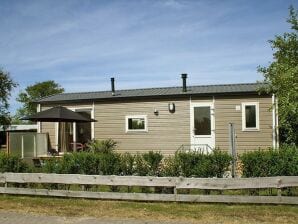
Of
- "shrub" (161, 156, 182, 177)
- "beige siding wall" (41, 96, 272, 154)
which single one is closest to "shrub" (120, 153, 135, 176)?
"shrub" (161, 156, 182, 177)

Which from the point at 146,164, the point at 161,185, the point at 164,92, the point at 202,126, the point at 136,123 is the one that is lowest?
the point at 161,185

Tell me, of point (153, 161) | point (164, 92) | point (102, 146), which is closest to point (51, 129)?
point (102, 146)

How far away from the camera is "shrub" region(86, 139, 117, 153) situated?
15587 mm

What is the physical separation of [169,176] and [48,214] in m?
2.90

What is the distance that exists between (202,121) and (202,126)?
0.19 m

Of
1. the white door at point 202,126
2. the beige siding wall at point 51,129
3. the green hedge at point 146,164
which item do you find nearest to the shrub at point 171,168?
the green hedge at point 146,164

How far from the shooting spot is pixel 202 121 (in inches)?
637

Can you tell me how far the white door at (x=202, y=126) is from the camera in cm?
1599

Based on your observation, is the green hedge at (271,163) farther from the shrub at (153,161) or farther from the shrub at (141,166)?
the shrub at (141,166)

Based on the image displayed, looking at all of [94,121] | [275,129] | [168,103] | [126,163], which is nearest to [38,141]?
[94,121]

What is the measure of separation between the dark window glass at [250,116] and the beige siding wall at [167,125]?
0.23 m

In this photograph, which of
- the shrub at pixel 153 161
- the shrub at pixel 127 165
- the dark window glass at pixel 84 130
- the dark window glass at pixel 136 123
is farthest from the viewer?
the dark window glass at pixel 84 130

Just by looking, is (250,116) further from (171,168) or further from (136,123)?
(171,168)

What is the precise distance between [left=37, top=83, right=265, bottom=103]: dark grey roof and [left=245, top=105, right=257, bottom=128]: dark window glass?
2.09ft
